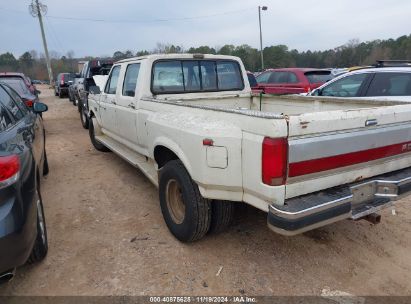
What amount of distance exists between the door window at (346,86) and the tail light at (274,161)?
4442mm

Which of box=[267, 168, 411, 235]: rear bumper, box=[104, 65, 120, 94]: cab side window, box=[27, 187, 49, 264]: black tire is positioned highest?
box=[104, 65, 120, 94]: cab side window

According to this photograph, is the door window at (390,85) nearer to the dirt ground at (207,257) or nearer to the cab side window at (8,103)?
the dirt ground at (207,257)

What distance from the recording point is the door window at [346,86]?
6.19m

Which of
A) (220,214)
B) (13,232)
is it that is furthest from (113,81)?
(13,232)

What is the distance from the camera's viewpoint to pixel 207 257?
11.0 feet

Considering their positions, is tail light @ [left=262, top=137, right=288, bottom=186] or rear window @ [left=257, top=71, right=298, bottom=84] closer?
tail light @ [left=262, top=137, right=288, bottom=186]

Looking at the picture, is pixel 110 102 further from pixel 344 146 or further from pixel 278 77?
pixel 278 77

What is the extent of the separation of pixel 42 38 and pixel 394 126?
1438 inches

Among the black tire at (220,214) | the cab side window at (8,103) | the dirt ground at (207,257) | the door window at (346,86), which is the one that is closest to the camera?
the dirt ground at (207,257)

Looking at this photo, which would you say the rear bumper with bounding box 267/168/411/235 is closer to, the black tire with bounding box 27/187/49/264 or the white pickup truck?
the white pickup truck

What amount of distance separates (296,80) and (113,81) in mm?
6682

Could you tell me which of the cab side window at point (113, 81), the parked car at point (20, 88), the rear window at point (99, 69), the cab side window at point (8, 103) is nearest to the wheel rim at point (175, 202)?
the cab side window at point (8, 103)

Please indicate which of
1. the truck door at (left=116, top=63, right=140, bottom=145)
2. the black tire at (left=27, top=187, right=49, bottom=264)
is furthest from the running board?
the black tire at (left=27, top=187, right=49, bottom=264)

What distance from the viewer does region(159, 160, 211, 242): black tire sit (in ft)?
10.4
